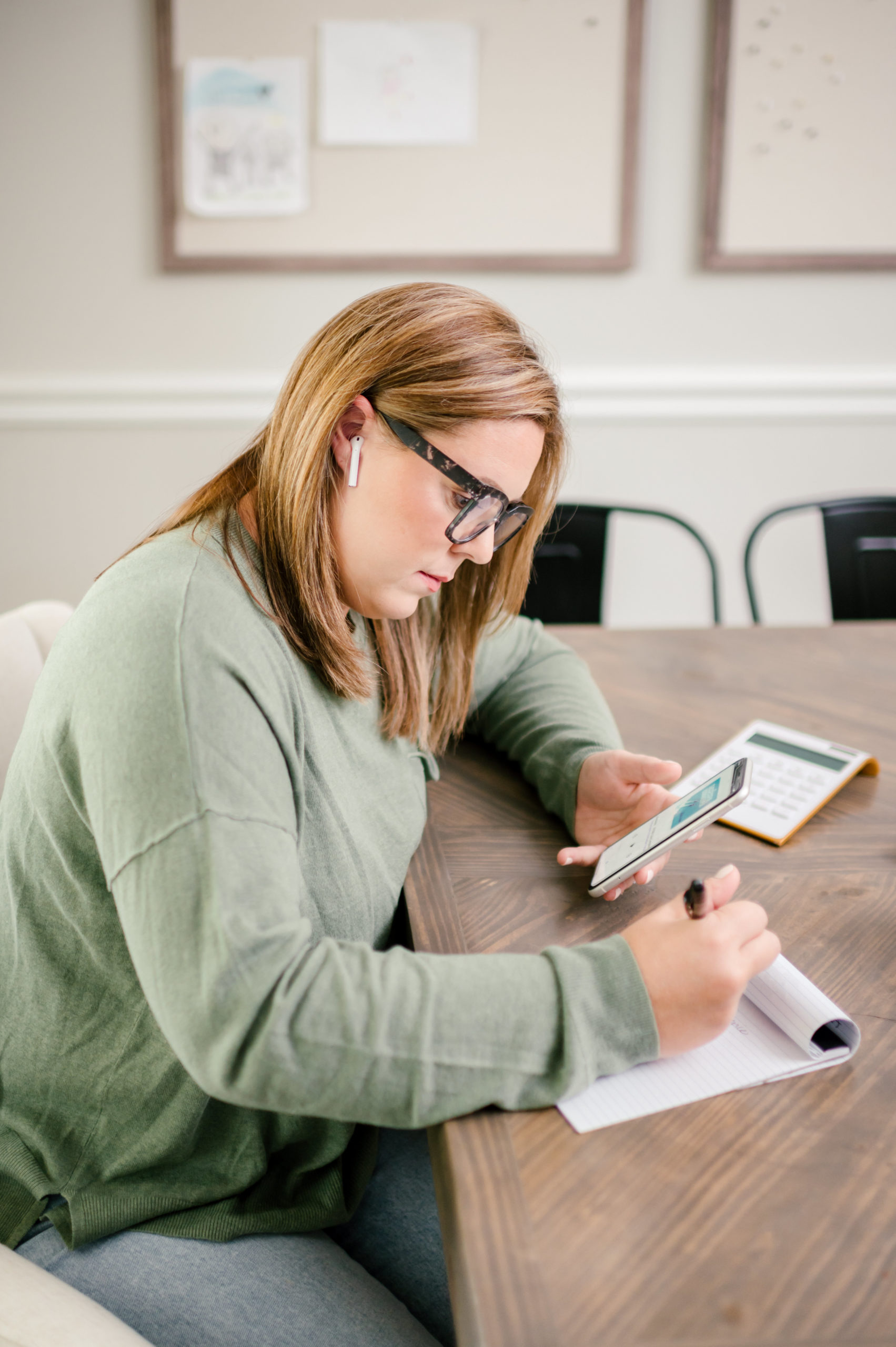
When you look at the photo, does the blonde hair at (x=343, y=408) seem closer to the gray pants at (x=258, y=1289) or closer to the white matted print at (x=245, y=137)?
the gray pants at (x=258, y=1289)

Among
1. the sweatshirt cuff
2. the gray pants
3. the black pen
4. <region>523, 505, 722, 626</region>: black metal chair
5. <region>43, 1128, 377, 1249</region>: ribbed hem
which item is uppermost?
<region>523, 505, 722, 626</region>: black metal chair

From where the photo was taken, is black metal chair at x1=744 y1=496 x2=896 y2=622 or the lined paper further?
black metal chair at x1=744 y1=496 x2=896 y2=622

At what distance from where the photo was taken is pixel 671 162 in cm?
249

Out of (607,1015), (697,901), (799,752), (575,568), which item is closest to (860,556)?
(575,568)

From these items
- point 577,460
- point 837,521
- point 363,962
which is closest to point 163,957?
point 363,962

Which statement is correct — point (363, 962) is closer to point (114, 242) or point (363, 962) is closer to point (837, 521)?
point (837, 521)

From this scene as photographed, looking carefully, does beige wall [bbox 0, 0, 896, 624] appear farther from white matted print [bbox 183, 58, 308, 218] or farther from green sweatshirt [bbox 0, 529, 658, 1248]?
green sweatshirt [bbox 0, 529, 658, 1248]

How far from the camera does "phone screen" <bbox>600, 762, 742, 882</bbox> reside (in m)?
0.83

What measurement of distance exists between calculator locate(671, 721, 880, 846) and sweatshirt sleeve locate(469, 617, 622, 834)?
133 millimetres

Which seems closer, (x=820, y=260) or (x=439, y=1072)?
(x=439, y=1072)

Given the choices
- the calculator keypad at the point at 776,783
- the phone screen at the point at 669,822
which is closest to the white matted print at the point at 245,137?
the calculator keypad at the point at 776,783

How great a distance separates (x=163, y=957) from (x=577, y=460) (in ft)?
7.55

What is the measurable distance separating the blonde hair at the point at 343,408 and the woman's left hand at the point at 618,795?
28 centimetres

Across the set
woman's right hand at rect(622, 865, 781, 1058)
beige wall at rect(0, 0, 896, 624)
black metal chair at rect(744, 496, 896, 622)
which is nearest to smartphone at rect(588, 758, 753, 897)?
woman's right hand at rect(622, 865, 781, 1058)
